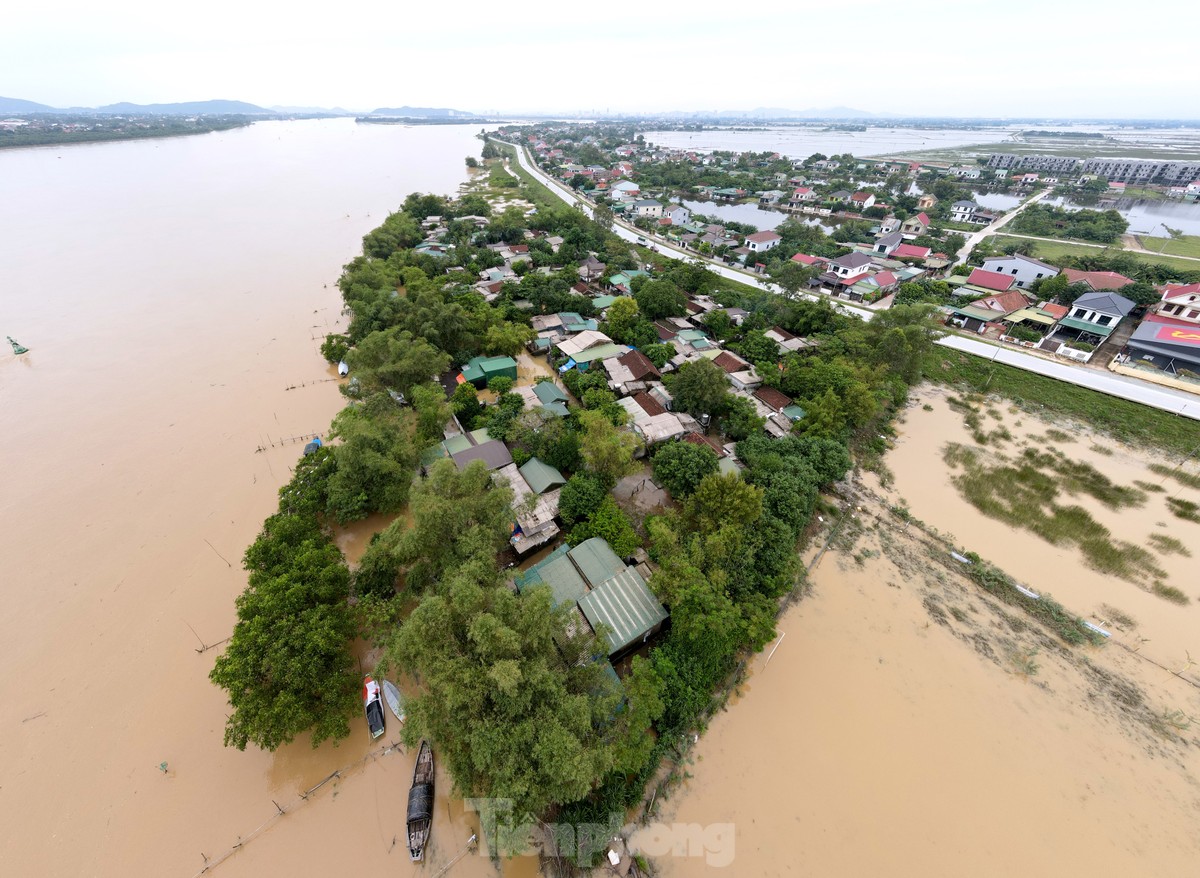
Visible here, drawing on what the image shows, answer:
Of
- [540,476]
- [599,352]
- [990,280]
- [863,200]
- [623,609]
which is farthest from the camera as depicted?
[863,200]

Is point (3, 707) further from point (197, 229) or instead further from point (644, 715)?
point (197, 229)

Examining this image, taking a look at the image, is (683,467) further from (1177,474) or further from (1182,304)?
(1182,304)

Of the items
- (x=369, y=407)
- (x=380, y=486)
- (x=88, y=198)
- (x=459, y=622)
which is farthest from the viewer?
(x=88, y=198)

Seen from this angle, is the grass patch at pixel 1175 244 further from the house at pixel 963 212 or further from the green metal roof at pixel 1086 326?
the green metal roof at pixel 1086 326

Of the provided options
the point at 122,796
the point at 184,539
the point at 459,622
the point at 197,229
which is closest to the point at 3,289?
the point at 197,229

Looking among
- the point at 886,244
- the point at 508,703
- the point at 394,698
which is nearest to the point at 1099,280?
the point at 886,244
